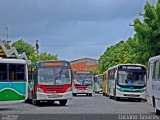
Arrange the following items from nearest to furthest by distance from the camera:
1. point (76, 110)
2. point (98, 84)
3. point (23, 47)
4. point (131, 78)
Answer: point (76, 110)
point (131, 78)
point (98, 84)
point (23, 47)

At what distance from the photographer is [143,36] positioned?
4288cm

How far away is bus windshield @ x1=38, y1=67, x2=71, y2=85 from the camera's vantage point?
3266 cm

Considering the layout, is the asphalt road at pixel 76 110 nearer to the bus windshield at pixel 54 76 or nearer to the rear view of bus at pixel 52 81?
the rear view of bus at pixel 52 81

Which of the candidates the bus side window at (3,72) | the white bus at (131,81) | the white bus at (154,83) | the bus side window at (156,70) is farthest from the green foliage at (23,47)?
the bus side window at (156,70)

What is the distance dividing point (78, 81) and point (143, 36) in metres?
14.3

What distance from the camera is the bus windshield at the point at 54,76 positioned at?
32656 millimetres

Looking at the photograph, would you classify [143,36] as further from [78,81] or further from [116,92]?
[78,81]

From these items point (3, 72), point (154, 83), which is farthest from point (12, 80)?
point (154, 83)

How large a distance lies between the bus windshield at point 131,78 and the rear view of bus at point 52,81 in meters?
9.44

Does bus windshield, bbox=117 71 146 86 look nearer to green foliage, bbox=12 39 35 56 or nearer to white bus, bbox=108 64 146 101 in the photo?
white bus, bbox=108 64 146 101

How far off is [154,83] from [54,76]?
989 centimetres

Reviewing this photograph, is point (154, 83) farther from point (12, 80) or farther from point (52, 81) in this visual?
point (52, 81)

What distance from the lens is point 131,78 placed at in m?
41.4

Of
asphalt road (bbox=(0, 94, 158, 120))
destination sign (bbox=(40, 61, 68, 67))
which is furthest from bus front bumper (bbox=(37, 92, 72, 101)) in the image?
destination sign (bbox=(40, 61, 68, 67))
